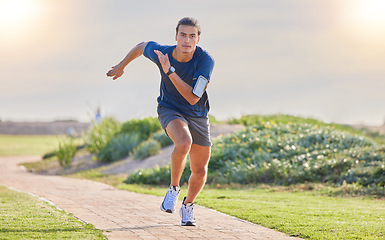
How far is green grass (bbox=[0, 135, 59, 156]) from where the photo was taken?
27656mm

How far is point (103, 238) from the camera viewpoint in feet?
18.5

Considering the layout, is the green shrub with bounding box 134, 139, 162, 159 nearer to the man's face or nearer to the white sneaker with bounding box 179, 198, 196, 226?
the white sneaker with bounding box 179, 198, 196, 226

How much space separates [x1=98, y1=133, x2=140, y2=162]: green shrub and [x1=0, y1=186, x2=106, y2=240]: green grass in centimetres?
1131

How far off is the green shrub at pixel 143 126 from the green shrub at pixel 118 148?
1.29 metres

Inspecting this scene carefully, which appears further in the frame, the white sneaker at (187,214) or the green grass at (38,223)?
the white sneaker at (187,214)

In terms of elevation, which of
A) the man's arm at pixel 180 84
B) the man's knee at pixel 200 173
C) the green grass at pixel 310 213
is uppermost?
the man's arm at pixel 180 84

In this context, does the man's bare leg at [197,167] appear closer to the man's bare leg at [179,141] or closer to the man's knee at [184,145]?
the man's bare leg at [179,141]

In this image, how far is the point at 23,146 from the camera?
31.7 m

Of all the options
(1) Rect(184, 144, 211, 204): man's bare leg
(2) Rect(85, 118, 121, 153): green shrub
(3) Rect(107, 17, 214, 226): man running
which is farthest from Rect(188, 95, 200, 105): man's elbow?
(2) Rect(85, 118, 121, 153): green shrub

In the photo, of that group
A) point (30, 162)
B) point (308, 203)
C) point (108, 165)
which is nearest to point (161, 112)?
point (308, 203)

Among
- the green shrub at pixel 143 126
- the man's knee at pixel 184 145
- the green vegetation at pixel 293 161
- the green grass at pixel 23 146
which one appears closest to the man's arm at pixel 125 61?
the man's knee at pixel 184 145

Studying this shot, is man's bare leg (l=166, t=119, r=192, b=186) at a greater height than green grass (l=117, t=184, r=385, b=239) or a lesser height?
greater

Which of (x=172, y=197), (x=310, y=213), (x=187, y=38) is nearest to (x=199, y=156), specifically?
(x=172, y=197)

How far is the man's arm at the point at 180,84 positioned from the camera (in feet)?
19.2
